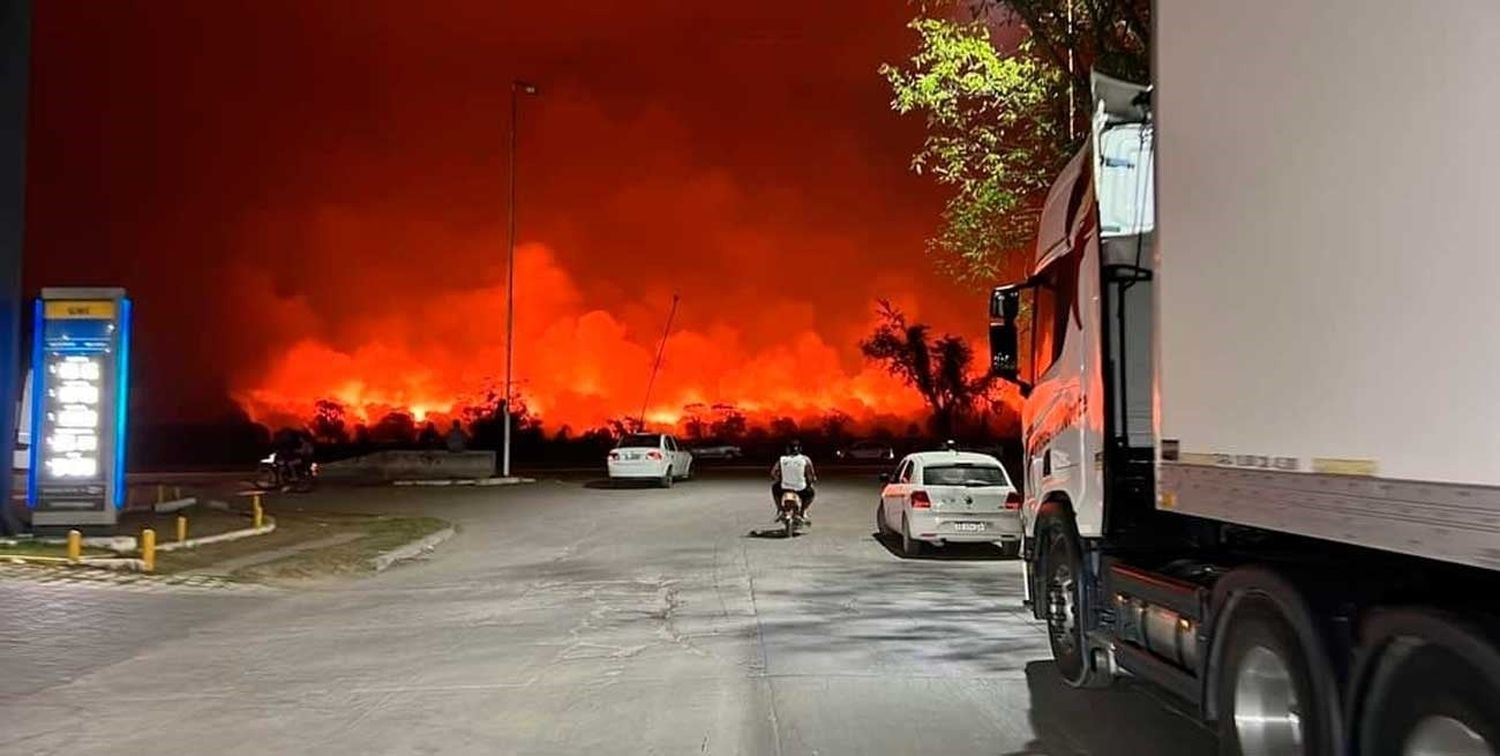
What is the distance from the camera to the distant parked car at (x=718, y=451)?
239 feet

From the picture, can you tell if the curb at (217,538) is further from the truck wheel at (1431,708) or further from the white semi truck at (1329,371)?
the truck wheel at (1431,708)

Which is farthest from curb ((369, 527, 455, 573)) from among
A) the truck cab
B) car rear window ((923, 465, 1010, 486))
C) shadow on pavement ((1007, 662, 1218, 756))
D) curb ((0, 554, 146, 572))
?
the truck cab

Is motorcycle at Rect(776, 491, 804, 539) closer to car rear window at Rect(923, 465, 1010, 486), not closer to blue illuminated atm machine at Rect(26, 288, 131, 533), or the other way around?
car rear window at Rect(923, 465, 1010, 486)

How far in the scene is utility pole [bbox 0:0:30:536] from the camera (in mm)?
17516

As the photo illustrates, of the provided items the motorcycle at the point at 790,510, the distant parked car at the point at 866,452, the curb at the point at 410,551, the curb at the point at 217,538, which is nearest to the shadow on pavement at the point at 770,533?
the motorcycle at the point at 790,510

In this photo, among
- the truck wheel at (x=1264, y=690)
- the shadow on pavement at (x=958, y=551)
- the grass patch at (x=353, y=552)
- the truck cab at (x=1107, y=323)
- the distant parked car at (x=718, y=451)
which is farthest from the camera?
the distant parked car at (x=718, y=451)

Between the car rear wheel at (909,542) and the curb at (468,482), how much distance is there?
20863 mm

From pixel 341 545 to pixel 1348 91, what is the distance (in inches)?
670

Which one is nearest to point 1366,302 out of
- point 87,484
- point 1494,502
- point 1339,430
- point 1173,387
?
point 1339,430

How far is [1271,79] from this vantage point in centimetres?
455

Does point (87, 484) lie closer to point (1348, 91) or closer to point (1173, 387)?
point (1173, 387)

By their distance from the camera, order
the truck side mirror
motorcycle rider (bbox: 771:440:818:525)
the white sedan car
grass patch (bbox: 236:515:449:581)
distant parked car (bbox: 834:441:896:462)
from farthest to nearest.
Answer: distant parked car (bbox: 834:441:896:462) < the white sedan car < motorcycle rider (bbox: 771:440:818:525) < grass patch (bbox: 236:515:449:581) < the truck side mirror

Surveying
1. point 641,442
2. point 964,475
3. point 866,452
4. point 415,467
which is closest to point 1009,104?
point 964,475

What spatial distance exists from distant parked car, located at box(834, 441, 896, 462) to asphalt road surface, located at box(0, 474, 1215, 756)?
55.5 m
